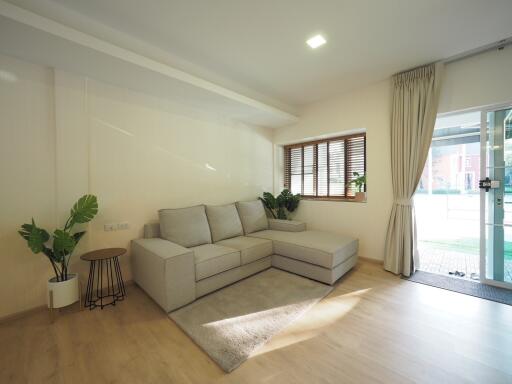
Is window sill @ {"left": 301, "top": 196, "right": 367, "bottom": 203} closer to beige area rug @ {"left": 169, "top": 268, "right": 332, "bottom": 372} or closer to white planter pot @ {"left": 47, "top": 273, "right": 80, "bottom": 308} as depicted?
beige area rug @ {"left": 169, "top": 268, "right": 332, "bottom": 372}

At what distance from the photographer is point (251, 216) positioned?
3.82 meters

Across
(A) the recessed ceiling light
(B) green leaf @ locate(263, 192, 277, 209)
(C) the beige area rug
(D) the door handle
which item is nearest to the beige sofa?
(C) the beige area rug

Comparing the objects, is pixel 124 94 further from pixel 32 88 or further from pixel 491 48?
pixel 491 48

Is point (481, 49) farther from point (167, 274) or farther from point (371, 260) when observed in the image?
point (167, 274)

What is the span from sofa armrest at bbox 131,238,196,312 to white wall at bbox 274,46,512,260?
2763 mm

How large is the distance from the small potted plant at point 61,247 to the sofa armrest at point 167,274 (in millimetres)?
629

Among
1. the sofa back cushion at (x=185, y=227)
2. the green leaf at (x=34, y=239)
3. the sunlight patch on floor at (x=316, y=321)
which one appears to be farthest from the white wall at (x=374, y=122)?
the green leaf at (x=34, y=239)

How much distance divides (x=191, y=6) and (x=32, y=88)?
184cm

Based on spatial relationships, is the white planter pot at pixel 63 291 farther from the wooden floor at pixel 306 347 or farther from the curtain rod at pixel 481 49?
the curtain rod at pixel 481 49

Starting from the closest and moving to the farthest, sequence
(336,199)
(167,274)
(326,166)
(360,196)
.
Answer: (167,274) < (360,196) < (336,199) < (326,166)

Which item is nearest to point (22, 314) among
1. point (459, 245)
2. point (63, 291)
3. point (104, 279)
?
point (63, 291)

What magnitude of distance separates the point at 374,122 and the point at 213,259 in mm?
3177

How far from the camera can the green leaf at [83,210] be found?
2113 mm

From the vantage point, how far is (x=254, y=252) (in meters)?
2.96
